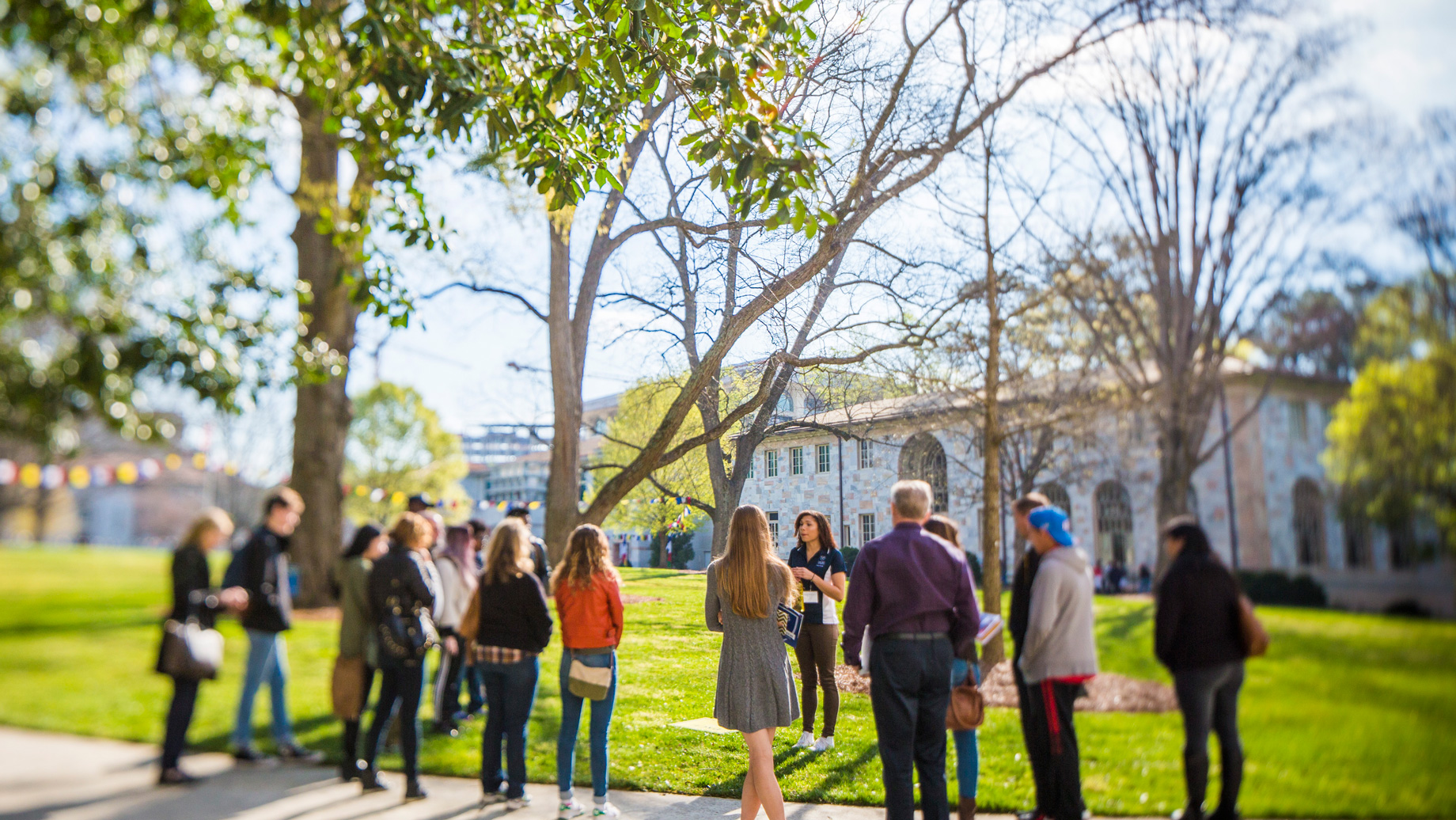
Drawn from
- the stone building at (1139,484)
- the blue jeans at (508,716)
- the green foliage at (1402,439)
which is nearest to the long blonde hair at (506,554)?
the blue jeans at (508,716)

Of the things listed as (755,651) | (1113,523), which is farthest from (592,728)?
(1113,523)

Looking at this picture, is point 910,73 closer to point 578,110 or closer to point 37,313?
point 578,110

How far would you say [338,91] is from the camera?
668cm

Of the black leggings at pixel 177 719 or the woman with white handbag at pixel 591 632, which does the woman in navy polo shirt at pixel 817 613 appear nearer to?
the woman with white handbag at pixel 591 632

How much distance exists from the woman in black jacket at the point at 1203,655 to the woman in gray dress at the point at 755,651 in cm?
226

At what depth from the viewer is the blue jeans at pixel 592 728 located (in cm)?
477

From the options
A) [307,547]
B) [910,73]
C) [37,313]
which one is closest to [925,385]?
[910,73]

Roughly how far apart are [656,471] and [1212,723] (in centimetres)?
379

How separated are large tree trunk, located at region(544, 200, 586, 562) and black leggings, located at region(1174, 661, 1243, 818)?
4501 millimetres

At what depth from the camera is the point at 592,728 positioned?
4824 mm

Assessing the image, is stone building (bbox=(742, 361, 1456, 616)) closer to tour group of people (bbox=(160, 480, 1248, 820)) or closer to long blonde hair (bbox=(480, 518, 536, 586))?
tour group of people (bbox=(160, 480, 1248, 820))

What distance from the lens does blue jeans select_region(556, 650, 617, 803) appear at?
477 cm

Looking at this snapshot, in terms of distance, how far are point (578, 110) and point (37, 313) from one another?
16.6 feet

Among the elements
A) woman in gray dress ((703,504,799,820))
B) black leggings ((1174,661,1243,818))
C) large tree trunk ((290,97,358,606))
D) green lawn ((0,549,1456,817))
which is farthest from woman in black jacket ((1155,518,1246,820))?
large tree trunk ((290,97,358,606))
